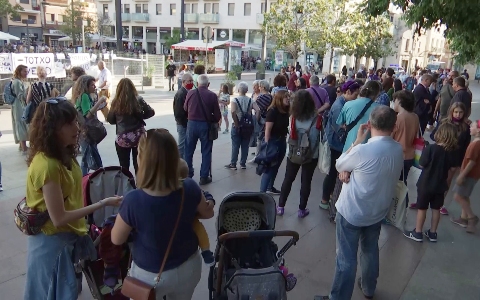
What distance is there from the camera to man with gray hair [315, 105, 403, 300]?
2.86m

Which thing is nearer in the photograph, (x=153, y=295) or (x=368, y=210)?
(x=153, y=295)

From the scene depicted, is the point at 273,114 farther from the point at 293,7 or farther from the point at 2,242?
the point at 293,7

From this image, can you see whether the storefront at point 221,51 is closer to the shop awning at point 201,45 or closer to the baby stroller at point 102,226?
the shop awning at point 201,45

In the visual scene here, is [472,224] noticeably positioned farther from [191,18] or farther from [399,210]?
[191,18]

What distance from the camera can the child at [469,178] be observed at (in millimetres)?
4668

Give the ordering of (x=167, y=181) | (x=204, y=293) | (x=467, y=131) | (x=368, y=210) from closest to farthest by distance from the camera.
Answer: (x=167, y=181) → (x=368, y=210) → (x=204, y=293) → (x=467, y=131)

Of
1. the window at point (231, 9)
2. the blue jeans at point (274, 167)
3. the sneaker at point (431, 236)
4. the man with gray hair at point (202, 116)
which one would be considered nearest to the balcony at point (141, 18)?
the window at point (231, 9)

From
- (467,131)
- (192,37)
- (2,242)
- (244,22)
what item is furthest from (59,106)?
(192,37)

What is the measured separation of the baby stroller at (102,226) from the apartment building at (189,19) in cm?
3963

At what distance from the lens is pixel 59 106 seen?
7.52 feet

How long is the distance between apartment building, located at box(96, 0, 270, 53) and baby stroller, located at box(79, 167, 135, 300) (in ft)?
130

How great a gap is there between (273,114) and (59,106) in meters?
3.23

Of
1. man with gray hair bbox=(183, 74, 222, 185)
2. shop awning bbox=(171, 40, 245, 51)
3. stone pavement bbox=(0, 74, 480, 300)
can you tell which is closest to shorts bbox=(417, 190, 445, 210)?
stone pavement bbox=(0, 74, 480, 300)

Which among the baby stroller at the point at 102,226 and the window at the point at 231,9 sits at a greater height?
the window at the point at 231,9
